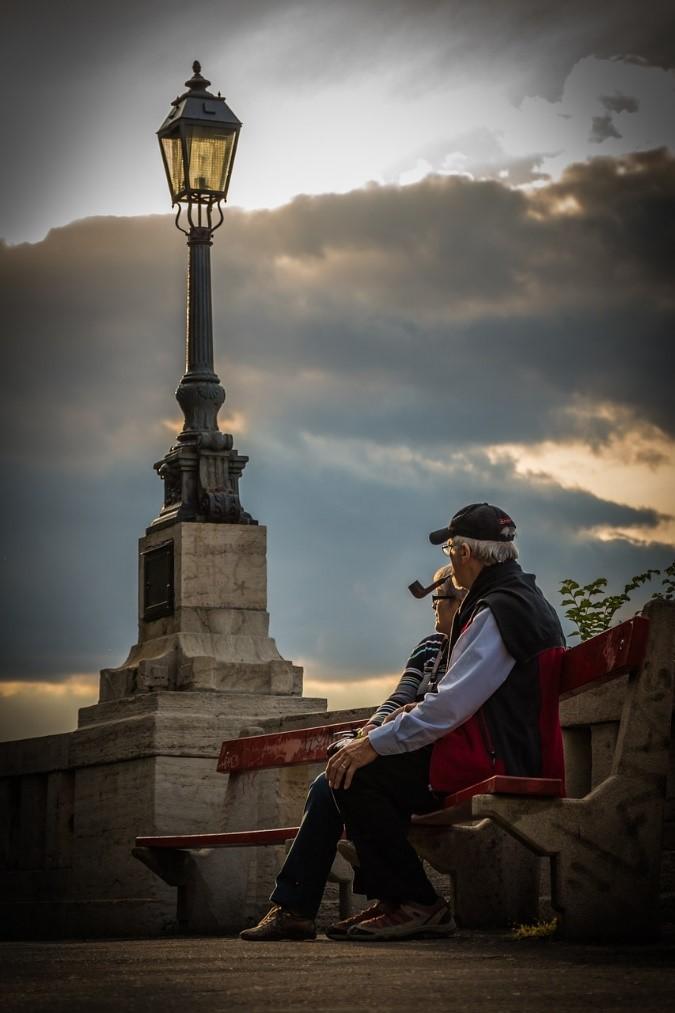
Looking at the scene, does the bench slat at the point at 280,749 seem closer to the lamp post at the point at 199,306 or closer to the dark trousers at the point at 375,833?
the dark trousers at the point at 375,833

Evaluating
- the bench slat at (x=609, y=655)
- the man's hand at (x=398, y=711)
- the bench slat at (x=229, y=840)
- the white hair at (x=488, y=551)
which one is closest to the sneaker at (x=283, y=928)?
the man's hand at (x=398, y=711)

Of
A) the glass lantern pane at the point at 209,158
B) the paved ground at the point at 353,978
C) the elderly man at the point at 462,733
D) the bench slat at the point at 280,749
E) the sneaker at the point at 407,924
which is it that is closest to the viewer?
the paved ground at the point at 353,978

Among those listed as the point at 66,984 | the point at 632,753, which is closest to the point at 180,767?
the point at 632,753

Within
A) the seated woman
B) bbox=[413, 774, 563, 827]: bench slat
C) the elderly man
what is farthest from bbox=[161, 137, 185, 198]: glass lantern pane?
bbox=[413, 774, 563, 827]: bench slat

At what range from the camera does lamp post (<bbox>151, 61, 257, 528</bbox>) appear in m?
11.3

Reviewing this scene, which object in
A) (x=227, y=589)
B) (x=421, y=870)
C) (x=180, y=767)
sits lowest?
(x=421, y=870)

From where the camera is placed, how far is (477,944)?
5387 millimetres

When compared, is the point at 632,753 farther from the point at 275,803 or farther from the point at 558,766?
the point at 275,803

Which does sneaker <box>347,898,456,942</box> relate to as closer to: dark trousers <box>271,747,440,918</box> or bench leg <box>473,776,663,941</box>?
dark trousers <box>271,747,440,918</box>

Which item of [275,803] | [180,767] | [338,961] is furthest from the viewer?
[180,767]

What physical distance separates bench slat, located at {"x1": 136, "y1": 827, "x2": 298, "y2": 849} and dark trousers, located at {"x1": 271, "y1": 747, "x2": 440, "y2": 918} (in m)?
1.05

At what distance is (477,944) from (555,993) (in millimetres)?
1616

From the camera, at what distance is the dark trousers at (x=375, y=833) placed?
18.5 ft

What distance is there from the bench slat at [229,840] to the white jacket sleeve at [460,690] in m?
1.45
